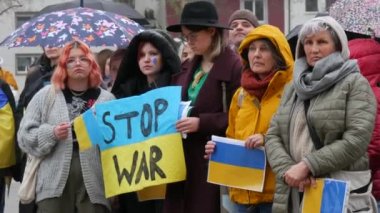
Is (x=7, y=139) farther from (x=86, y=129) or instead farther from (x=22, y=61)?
(x=22, y=61)

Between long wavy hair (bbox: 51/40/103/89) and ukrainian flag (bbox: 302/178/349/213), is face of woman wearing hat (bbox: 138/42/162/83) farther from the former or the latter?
ukrainian flag (bbox: 302/178/349/213)

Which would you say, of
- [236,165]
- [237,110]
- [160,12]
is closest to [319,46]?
[237,110]

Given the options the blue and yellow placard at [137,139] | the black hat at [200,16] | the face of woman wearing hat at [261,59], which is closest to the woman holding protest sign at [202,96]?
the black hat at [200,16]

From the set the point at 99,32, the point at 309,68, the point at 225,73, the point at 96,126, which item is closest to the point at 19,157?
the point at 99,32

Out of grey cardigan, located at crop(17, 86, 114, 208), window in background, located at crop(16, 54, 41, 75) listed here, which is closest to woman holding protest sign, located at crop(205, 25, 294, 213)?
grey cardigan, located at crop(17, 86, 114, 208)

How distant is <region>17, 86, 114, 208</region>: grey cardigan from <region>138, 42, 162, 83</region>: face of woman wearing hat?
0.46m

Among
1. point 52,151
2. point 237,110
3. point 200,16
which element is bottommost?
point 52,151

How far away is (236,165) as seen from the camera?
609 cm

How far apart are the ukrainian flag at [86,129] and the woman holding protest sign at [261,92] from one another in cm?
112

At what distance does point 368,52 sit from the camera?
594 centimetres

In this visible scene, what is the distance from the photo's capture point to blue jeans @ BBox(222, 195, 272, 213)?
5992 millimetres

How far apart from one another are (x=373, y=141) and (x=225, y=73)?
1.26 m

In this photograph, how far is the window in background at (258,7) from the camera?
147 feet

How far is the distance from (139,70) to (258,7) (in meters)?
38.2
